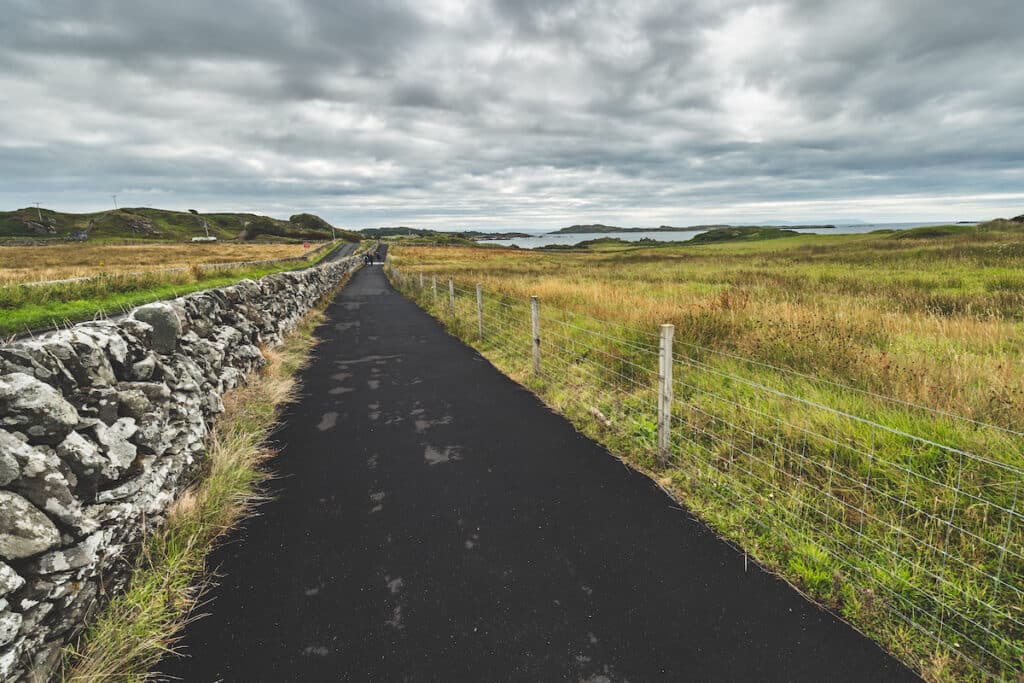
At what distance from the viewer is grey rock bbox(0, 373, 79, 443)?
254cm

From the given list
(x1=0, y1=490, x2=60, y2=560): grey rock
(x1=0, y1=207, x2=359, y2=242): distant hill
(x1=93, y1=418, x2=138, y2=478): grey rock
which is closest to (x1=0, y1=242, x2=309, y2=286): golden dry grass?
(x1=93, y1=418, x2=138, y2=478): grey rock

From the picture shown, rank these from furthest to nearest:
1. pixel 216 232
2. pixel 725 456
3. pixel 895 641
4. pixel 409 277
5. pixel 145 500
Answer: pixel 216 232 → pixel 409 277 → pixel 725 456 → pixel 145 500 → pixel 895 641

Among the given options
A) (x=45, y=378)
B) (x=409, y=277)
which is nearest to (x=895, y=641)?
(x=45, y=378)

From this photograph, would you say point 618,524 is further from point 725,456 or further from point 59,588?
point 59,588

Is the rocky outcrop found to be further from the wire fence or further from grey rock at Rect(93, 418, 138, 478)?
the wire fence

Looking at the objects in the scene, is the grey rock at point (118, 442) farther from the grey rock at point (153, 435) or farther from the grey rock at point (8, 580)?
the grey rock at point (8, 580)

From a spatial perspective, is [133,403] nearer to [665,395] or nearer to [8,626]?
[8,626]

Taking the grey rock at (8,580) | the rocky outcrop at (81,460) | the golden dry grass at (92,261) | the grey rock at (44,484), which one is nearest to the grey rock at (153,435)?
the rocky outcrop at (81,460)

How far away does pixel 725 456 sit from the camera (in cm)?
450

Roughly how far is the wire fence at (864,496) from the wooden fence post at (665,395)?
15 mm

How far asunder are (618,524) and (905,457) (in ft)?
8.55

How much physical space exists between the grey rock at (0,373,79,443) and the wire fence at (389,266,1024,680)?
4567mm

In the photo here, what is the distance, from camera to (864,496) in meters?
3.24

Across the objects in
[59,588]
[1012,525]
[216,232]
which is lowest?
[1012,525]
